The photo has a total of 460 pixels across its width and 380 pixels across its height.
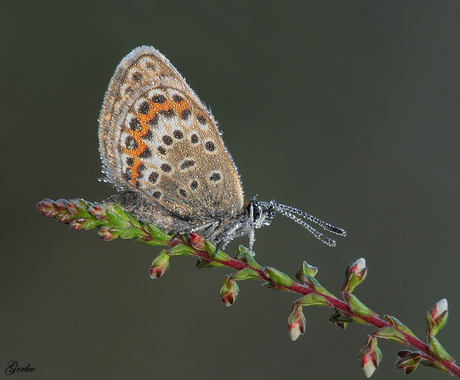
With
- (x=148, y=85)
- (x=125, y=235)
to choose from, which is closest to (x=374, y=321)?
(x=125, y=235)

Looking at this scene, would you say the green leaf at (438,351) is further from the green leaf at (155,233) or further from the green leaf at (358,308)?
the green leaf at (155,233)

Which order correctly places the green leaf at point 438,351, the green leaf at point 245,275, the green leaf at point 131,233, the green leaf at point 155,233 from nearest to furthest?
the green leaf at point 438,351, the green leaf at point 245,275, the green leaf at point 131,233, the green leaf at point 155,233

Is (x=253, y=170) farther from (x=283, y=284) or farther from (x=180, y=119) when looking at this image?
(x=283, y=284)

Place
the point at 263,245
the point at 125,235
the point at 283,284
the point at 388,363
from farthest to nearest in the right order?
the point at 263,245
the point at 388,363
the point at 125,235
the point at 283,284

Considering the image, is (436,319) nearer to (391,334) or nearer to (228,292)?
(391,334)

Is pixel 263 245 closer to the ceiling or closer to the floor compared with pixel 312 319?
closer to the ceiling

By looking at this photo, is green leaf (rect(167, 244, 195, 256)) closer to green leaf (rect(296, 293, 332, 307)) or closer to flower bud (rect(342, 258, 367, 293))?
green leaf (rect(296, 293, 332, 307))

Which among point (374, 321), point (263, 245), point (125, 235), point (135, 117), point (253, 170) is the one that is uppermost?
point (135, 117)

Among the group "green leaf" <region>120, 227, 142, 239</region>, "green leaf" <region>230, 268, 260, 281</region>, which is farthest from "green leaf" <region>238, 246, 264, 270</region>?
"green leaf" <region>120, 227, 142, 239</region>

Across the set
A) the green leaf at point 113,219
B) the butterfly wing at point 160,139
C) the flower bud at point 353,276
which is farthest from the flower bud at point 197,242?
the flower bud at point 353,276
